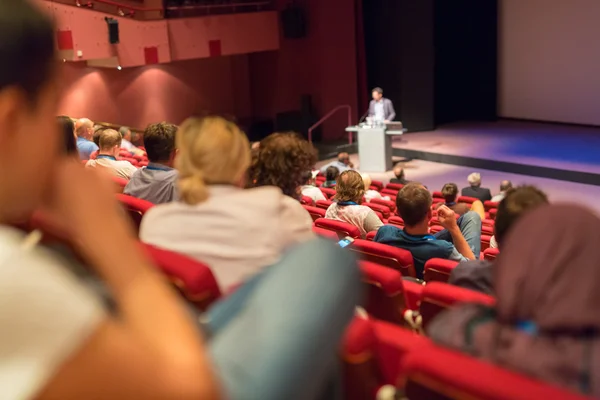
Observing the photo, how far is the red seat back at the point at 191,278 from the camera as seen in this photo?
4.45 ft

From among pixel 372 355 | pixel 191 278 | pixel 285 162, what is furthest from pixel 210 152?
pixel 285 162

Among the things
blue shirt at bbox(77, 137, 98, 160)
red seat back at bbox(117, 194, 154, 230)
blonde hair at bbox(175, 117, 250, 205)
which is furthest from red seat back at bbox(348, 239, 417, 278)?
blue shirt at bbox(77, 137, 98, 160)

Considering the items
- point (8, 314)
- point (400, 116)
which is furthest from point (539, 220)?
point (400, 116)

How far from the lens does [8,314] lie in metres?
0.54

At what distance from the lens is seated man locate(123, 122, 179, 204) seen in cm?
343

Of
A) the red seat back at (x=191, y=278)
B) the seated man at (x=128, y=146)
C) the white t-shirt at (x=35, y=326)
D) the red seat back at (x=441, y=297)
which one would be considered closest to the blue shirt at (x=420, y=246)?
the red seat back at (x=441, y=297)

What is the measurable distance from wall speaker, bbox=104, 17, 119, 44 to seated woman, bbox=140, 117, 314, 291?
31.5 ft

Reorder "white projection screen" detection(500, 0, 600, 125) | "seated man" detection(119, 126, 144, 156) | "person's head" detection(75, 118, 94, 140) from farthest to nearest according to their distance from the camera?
"white projection screen" detection(500, 0, 600, 125)
"seated man" detection(119, 126, 144, 156)
"person's head" detection(75, 118, 94, 140)

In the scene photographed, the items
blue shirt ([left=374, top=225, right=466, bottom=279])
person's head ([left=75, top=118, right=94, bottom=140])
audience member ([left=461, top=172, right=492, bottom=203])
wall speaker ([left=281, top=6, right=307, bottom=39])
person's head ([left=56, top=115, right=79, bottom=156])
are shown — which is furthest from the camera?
wall speaker ([left=281, top=6, right=307, bottom=39])

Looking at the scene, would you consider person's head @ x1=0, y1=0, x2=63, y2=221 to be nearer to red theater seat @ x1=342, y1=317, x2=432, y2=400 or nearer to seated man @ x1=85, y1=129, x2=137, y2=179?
red theater seat @ x1=342, y1=317, x2=432, y2=400

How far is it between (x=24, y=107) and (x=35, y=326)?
7.7 inches

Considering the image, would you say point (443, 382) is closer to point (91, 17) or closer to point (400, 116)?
point (91, 17)

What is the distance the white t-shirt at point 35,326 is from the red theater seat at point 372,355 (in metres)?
0.71

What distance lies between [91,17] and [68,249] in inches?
400
